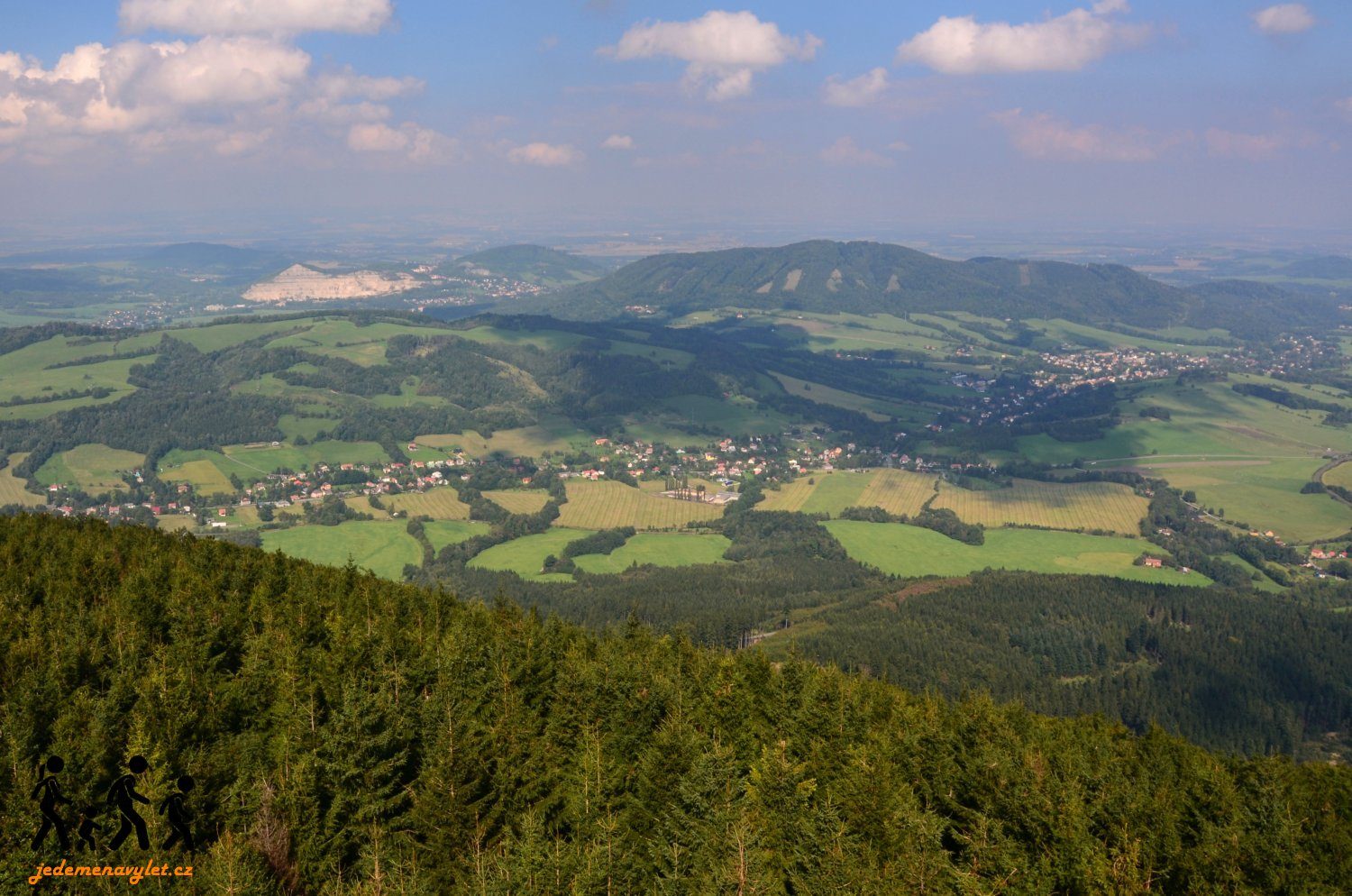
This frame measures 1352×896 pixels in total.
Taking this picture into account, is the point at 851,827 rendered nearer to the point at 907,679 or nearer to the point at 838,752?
the point at 838,752

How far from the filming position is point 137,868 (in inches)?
672

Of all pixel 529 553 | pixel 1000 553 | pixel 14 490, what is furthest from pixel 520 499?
pixel 14 490

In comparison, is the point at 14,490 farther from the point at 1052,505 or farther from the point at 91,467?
the point at 1052,505

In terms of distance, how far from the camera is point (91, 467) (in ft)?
480

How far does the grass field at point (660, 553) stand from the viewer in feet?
372

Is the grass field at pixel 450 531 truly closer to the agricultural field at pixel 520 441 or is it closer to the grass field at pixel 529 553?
the grass field at pixel 529 553

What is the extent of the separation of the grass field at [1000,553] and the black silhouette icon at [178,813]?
102018 mm

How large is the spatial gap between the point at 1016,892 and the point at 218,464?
15949 cm

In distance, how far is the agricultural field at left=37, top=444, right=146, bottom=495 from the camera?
138 metres

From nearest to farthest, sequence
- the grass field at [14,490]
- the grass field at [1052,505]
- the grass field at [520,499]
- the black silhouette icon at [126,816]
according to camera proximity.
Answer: the black silhouette icon at [126,816], the grass field at [14,490], the grass field at [1052,505], the grass field at [520,499]

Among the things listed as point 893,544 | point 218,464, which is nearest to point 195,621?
point 893,544

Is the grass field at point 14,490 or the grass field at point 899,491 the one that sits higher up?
the grass field at point 14,490

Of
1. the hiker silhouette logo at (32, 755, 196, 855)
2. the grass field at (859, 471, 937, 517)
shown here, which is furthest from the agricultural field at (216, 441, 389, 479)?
the hiker silhouette logo at (32, 755, 196, 855)

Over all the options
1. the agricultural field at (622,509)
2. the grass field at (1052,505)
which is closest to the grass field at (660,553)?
the agricultural field at (622,509)
